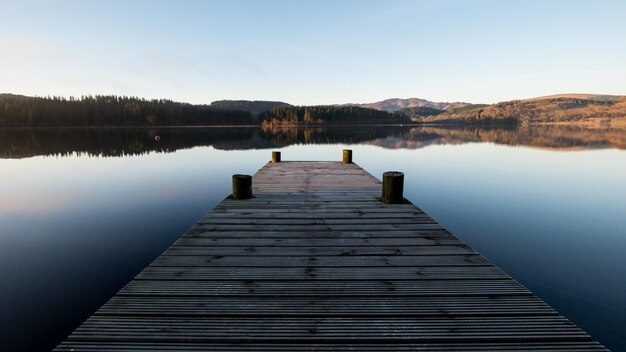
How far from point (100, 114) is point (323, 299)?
5401 inches

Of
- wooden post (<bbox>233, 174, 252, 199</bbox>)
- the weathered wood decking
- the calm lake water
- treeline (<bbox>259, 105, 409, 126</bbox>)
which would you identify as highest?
treeline (<bbox>259, 105, 409, 126</bbox>)

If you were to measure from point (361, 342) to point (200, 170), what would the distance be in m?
21.3

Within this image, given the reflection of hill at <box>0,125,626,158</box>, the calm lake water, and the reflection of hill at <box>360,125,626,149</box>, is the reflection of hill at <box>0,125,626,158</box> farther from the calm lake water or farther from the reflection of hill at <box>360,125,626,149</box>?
the calm lake water

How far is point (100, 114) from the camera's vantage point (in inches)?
4444

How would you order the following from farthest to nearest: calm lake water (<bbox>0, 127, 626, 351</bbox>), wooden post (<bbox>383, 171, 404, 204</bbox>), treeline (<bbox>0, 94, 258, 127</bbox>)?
treeline (<bbox>0, 94, 258, 127</bbox>) < wooden post (<bbox>383, 171, 404, 204</bbox>) < calm lake water (<bbox>0, 127, 626, 351</bbox>)

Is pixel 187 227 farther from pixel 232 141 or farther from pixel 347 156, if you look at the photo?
pixel 232 141

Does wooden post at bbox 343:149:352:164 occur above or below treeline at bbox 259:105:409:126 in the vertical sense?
below

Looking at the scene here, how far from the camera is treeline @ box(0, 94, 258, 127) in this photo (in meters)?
104

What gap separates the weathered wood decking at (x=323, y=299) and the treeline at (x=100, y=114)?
132918 millimetres

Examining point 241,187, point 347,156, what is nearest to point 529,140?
point 347,156

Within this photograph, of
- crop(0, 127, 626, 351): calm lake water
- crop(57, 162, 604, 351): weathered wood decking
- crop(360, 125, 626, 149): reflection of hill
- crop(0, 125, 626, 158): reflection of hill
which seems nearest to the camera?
crop(57, 162, 604, 351): weathered wood decking

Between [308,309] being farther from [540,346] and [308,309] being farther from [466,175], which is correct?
[466,175]

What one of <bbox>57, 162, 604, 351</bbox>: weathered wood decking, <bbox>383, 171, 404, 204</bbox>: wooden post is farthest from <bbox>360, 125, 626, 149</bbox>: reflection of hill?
<bbox>57, 162, 604, 351</bbox>: weathered wood decking

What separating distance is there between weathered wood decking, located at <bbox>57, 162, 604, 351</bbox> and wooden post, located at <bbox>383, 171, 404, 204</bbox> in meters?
1.73
